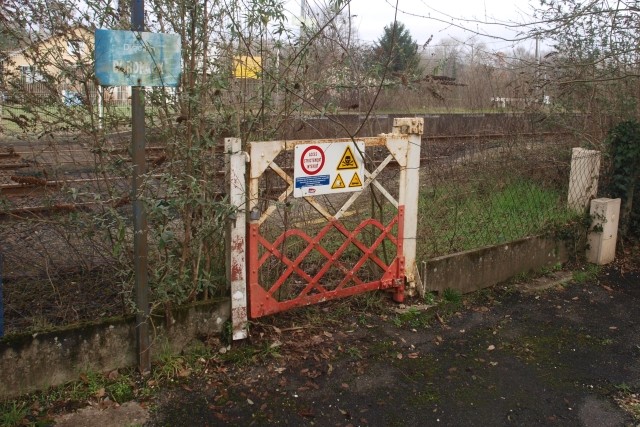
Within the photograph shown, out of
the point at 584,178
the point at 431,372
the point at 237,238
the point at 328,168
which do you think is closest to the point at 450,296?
the point at 431,372

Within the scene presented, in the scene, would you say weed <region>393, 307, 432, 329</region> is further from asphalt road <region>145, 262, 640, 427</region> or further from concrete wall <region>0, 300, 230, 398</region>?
concrete wall <region>0, 300, 230, 398</region>

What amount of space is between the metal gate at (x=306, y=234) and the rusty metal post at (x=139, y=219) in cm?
67

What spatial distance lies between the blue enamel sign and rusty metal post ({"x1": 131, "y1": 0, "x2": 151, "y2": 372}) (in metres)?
0.08

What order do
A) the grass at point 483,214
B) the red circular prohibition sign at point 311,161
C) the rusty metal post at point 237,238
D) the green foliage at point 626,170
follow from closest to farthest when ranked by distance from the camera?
the rusty metal post at point 237,238
the red circular prohibition sign at point 311,161
the grass at point 483,214
the green foliage at point 626,170

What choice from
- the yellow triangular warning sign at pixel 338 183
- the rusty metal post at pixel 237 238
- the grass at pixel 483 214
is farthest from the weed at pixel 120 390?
the grass at pixel 483 214

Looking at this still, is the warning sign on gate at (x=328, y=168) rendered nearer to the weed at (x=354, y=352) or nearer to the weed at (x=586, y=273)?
the weed at (x=354, y=352)

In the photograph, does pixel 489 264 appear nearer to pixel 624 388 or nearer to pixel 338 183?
pixel 624 388

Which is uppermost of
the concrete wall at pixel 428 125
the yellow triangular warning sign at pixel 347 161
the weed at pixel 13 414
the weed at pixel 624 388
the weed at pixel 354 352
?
the concrete wall at pixel 428 125

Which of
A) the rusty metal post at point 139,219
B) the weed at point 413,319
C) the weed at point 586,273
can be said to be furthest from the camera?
the weed at point 586,273

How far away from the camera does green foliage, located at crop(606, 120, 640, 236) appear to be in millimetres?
7566

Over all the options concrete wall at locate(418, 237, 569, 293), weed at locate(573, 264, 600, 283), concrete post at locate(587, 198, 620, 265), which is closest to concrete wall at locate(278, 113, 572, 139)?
concrete wall at locate(418, 237, 569, 293)

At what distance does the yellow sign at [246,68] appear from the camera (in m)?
4.66

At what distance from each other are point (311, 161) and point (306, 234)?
0.70 m

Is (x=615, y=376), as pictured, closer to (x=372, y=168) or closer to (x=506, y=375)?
(x=506, y=375)
